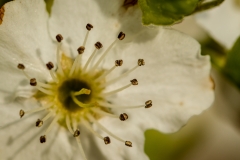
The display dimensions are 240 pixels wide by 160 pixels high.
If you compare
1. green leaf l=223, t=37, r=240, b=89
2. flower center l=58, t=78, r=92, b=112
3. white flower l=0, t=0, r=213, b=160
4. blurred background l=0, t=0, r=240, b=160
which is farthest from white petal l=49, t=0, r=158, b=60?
blurred background l=0, t=0, r=240, b=160

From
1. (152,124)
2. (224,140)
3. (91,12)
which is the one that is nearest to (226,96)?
(224,140)

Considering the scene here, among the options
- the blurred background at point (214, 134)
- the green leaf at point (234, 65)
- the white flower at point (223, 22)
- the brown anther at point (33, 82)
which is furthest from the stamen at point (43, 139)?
the blurred background at point (214, 134)

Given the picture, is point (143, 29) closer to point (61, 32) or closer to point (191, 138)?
point (61, 32)

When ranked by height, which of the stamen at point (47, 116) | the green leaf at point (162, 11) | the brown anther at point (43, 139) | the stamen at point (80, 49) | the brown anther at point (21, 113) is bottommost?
the brown anther at point (43, 139)

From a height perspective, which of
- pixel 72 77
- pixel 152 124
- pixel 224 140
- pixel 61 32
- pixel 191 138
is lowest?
pixel 224 140

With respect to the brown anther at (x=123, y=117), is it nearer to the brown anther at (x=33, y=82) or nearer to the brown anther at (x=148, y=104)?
the brown anther at (x=148, y=104)

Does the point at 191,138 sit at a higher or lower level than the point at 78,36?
lower

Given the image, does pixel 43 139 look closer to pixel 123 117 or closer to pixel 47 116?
pixel 47 116
